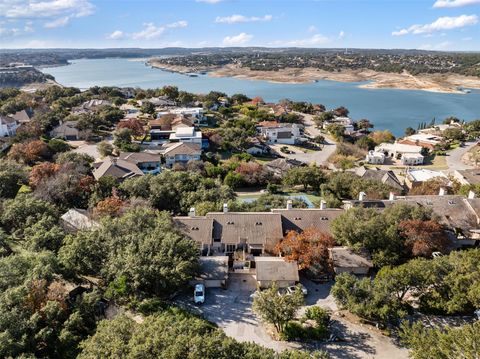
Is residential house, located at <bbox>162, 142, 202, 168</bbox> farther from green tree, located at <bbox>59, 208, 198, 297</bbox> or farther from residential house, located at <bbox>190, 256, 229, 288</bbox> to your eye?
residential house, located at <bbox>190, 256, 229, 288</bbox>

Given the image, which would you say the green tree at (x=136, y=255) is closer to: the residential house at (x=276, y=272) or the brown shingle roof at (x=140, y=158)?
the residential house at (x=276, y=272)

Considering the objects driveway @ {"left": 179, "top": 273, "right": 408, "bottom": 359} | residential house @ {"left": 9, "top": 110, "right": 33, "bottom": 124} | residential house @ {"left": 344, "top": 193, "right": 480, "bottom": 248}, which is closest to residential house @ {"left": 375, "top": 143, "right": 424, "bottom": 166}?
residential house @ {"left": 344, "top": 193, "right": 480, "bottom": 248}

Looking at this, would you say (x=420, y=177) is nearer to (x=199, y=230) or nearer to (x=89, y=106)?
(x=199, y=230)

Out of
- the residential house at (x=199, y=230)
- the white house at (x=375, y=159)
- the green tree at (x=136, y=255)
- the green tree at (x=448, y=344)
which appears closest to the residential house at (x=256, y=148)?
the white house at (x=375, y=159)

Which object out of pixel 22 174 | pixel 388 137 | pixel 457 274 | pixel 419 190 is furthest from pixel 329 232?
pixel 388 137

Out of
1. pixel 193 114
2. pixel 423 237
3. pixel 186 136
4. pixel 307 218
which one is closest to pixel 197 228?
pixel 307 218
